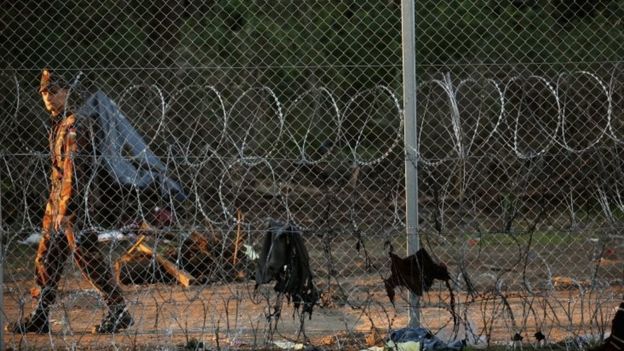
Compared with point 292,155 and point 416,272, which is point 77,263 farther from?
point 292,155

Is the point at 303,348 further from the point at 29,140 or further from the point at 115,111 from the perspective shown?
the point at 29,140

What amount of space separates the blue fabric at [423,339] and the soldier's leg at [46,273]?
2148 millimetres

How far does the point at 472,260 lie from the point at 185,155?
4231mm

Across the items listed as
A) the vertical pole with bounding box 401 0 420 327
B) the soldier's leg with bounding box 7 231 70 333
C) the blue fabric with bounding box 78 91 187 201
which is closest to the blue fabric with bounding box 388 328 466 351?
the vertical pole with bounding box 401 0 420 327

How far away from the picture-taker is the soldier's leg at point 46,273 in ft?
23.6

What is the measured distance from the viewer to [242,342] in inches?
279

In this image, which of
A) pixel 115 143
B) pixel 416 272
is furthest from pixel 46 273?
pixel 416 272

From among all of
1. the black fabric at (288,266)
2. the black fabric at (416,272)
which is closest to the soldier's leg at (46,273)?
the black fabric at (288,266)

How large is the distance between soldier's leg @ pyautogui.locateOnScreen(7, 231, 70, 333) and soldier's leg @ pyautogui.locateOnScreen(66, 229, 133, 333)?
0.12 meters

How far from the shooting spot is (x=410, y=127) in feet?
22.4

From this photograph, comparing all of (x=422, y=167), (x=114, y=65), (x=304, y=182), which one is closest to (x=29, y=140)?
(x=114, y=65)

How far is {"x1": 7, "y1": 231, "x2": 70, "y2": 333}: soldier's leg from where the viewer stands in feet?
23.6

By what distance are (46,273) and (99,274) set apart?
35 centimetres

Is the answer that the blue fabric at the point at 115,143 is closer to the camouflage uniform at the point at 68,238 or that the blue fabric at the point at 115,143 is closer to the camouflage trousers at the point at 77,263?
the camouflage uniform at the point at 68,238
